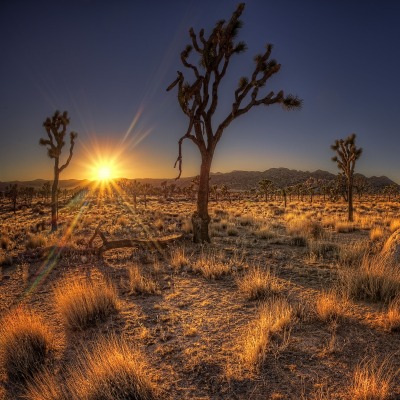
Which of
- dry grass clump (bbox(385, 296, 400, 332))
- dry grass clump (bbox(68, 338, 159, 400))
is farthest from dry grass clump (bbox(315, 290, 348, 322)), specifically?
dry grass clump (bbox(68, 338, 159, 400))

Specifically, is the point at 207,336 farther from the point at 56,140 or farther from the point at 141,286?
the point at 56,140

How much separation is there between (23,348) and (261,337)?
10.0 feet

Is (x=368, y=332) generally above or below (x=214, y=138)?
below

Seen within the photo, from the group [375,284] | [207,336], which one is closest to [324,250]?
[375,284]

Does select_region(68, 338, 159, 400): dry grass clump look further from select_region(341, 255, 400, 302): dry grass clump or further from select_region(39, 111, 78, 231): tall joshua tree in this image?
select_region(39, 111, 78, 231): tall joshua tree

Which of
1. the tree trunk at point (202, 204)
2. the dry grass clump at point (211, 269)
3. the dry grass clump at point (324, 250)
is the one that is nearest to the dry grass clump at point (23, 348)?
the dry grass clump at point (211, 269)

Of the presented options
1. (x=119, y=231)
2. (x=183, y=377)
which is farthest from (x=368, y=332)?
(x=119, y=231)

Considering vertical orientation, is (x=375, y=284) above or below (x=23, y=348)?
above

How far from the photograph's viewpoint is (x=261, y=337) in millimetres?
3559

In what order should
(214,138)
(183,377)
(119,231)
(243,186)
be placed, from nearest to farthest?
(183,377)
(214,138)
(119,231)
(243,186)

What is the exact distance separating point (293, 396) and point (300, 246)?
8.54 meters

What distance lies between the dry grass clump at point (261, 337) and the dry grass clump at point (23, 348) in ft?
8.45

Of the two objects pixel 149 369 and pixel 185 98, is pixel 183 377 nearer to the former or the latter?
pixel 149 369

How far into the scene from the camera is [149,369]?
3402 mm
